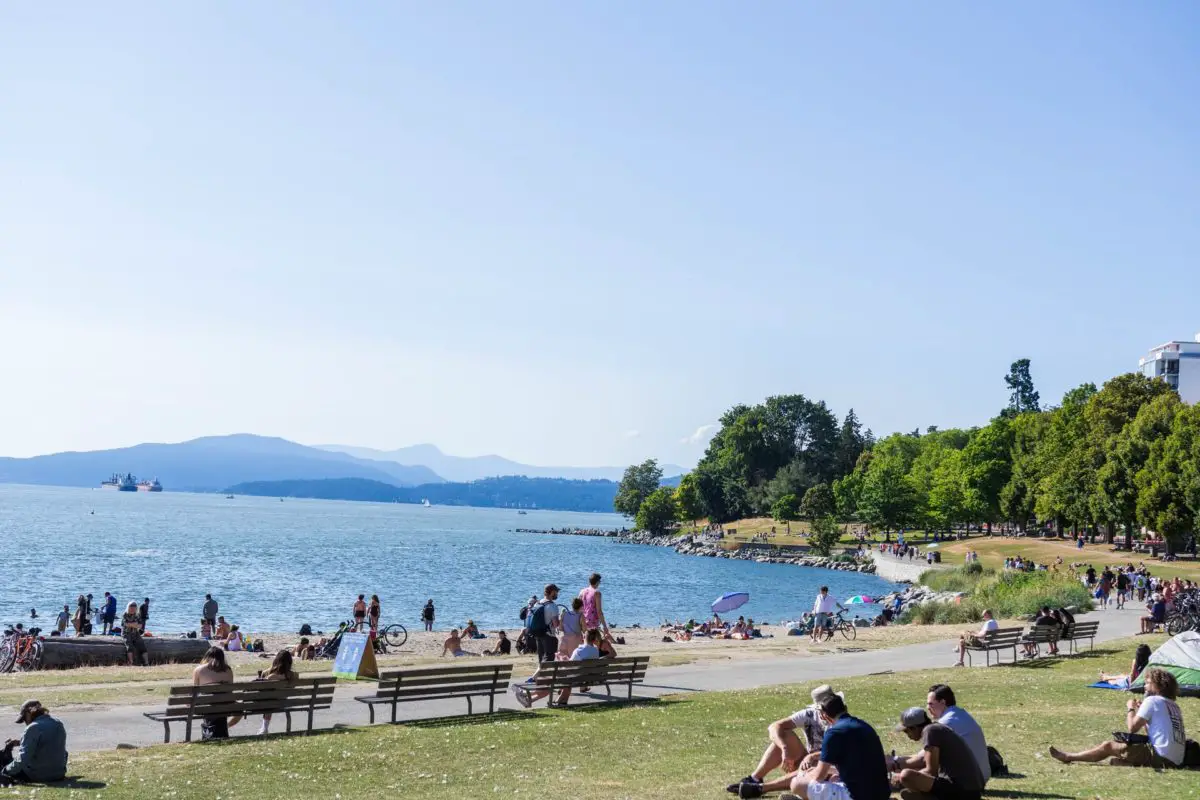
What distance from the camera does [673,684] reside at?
71.7ft

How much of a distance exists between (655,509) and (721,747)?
545 ft

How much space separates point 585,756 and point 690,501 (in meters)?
161

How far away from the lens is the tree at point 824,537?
119 meters

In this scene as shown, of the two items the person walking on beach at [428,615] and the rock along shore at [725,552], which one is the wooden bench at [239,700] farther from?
the rock along shore at [725,552]

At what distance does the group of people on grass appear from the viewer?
9.70 metres

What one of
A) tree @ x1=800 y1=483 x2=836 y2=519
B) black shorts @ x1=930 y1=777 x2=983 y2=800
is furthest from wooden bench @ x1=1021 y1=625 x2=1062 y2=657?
tree @ x1=800 y1=483 x2=836 y2=519

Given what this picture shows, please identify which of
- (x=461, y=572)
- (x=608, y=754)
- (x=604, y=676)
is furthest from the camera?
(x=461, y=572)

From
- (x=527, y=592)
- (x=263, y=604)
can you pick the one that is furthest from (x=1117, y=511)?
(x=263, y=604)

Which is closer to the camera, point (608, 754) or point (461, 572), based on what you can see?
point (608, 754)

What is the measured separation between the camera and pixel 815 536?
121 m

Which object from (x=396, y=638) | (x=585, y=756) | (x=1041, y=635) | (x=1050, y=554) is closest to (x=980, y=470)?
(x=1050, y=554)

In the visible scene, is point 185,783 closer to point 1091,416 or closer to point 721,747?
point 721,747

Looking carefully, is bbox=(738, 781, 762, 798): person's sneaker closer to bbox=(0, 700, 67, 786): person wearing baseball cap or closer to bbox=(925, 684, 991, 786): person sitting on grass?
bbox=(925, 684, 991, 786): person sitting on grass

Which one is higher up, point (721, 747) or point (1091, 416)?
point (1091, 416)
